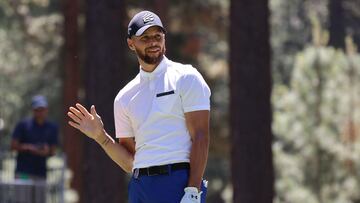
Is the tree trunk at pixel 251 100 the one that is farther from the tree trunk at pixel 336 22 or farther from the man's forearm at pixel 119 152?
the tree trunk at pixel 336 22

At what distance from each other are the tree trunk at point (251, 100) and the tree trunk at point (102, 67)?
59.1 inches

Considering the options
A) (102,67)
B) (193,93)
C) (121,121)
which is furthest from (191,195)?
(102,67)

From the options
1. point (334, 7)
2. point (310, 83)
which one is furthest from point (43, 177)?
point (334, 7)

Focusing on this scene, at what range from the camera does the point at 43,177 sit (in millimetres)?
14484

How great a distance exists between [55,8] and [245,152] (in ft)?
55.8

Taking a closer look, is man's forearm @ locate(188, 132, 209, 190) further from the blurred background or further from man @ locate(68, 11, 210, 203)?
the blurred background

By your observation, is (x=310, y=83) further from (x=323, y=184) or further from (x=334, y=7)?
(x=334, y=7)

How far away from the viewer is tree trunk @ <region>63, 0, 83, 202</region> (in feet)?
82.2

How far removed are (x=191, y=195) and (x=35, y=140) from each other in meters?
8.34

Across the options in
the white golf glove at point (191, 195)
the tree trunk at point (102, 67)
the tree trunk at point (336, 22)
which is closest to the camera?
the white golf glove at point (191, 195)

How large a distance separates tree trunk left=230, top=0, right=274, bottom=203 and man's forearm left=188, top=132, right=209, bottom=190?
6346 millimetres

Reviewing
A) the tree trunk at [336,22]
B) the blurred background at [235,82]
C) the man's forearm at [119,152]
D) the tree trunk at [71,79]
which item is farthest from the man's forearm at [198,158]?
the tree trunk at [336,22]

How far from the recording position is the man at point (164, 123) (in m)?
6.13

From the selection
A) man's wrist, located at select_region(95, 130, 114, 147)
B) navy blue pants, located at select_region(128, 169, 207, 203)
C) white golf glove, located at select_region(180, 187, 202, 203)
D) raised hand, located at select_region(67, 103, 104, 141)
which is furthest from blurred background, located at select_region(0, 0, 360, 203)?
white golf glove, located at select_region(180, 187, 202, 203)
